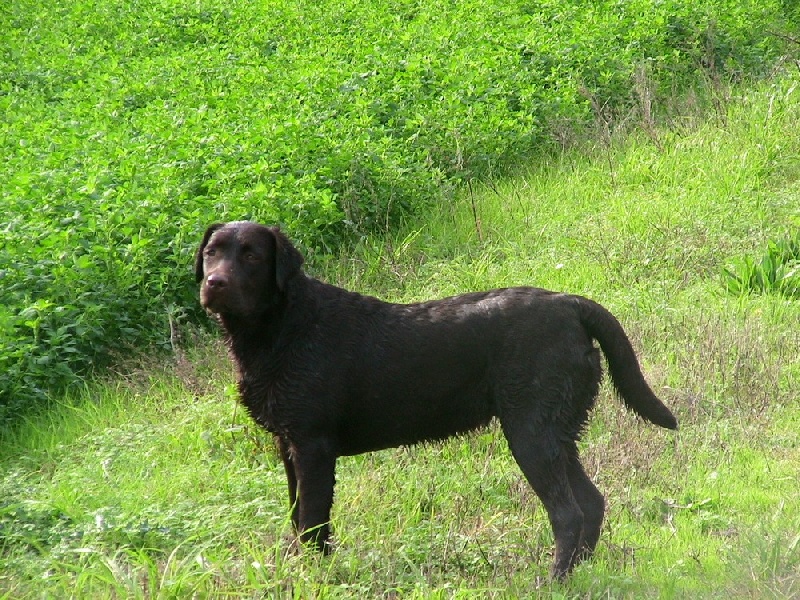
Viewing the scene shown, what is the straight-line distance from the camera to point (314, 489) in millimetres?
5281

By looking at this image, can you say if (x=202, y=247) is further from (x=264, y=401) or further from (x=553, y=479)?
(x=553, y=479)

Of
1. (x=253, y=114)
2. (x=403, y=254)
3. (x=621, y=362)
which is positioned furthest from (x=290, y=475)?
(x=253, y=114)

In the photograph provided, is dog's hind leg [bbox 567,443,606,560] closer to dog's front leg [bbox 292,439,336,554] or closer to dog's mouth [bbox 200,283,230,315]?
dog's front leg [bbox 292,439,336,554]

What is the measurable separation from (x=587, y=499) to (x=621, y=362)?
656 mm

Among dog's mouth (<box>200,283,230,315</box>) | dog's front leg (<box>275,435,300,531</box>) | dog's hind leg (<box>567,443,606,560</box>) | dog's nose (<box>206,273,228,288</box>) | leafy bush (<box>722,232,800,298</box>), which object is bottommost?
leafy bush (<box>722,232,800,298</box>)

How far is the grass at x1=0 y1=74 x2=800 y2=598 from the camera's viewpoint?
4.97 metres


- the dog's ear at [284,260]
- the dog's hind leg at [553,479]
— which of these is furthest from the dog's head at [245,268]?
the dog's hind leg at [553,479]

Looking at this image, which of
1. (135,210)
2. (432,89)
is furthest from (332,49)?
(135,210)

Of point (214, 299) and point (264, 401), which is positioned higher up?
point (214, 299)

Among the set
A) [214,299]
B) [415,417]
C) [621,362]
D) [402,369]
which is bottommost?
[415,417]

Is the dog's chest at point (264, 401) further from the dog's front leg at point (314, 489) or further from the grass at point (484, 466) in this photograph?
the grass at point (484, 466)

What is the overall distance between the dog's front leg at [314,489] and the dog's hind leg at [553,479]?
85 centimetres

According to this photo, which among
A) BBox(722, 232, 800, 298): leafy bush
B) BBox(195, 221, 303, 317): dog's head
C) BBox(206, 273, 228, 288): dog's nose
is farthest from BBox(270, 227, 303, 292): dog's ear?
BBox(722, 232, 800, 298): leafy bush

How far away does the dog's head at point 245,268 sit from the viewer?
5305mm
